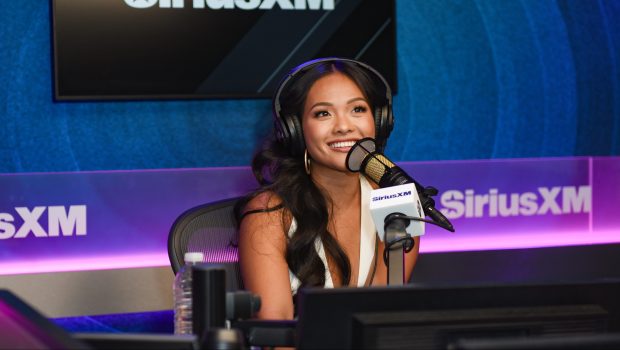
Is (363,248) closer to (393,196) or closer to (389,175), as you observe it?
(389,175)

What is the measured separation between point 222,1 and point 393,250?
1859 mm

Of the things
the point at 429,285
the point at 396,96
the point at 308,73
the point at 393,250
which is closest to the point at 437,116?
the point at 396,96

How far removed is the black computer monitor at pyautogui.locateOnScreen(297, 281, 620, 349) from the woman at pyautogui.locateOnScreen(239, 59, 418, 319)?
1069 millimetres

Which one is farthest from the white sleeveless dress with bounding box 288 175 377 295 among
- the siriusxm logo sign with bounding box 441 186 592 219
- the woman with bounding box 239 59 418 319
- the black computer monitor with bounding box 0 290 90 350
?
the black computer monitor with bounding box 0 290 90 350

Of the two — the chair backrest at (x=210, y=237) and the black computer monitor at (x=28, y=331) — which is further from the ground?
the chair backrest at (x=210, y=237)

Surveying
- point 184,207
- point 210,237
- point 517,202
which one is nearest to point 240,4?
point 184,207

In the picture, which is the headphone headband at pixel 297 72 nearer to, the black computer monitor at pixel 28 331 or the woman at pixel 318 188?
the woman at pixel 318 188

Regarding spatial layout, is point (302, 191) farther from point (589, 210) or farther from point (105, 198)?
point (589, 210)

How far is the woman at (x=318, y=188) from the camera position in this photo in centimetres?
234

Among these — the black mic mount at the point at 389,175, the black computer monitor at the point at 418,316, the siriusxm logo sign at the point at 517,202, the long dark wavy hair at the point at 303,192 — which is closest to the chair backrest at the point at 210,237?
the long dark wavy hair at the point at 303,192

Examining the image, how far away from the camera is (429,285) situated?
3.97 ft

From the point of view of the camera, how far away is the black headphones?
237 cm

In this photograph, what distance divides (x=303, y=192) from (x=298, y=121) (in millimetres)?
201

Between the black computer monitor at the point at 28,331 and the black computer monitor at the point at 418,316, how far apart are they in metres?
0.33
